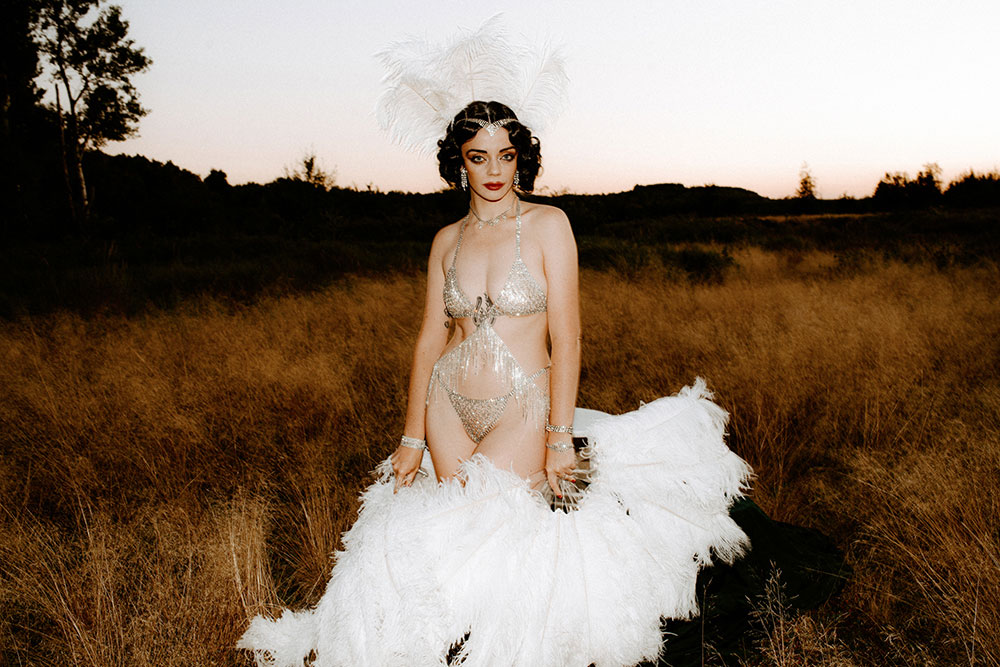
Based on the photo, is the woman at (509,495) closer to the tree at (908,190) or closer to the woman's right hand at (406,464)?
the woman's right hand at (406,464)

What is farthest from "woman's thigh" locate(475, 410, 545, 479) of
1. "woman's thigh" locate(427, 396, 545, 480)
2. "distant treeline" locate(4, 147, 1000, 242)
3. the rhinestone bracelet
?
"distant treeline" locate(4, 147, 1000, 242)

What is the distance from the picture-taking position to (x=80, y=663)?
80.0 inches

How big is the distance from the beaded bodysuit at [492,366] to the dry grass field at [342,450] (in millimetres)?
1236

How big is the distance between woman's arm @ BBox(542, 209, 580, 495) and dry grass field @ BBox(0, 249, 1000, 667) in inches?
37.7

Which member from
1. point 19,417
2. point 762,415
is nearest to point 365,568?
point 762,415

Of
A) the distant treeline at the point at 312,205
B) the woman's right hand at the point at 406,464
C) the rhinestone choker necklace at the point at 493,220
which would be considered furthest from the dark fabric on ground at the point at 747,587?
the distant treeline at the point at 312,205

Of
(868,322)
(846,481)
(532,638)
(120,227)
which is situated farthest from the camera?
(120,227)

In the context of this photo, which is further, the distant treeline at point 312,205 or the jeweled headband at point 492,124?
the distant treeline at point 312,205

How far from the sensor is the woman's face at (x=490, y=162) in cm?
207

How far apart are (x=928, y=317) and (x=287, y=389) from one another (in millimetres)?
6871

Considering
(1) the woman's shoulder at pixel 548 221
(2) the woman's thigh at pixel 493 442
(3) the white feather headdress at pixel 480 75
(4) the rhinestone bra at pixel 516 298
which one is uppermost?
(3) the white feather headdress at pixel 480 75

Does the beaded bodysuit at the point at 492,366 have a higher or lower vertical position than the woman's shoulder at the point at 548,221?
lower

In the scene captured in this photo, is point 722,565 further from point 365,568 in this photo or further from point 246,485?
point 246,485

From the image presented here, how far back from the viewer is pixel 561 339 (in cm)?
196
